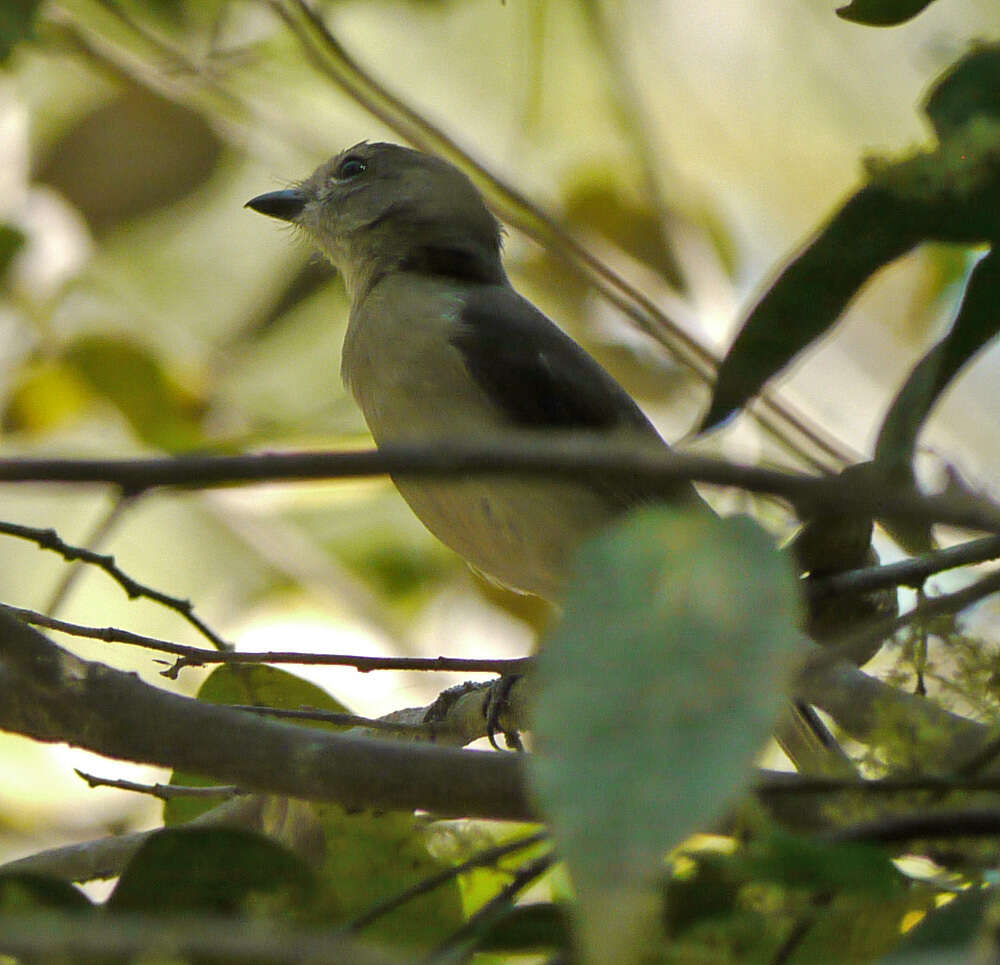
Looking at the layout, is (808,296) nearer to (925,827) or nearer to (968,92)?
(968,92)

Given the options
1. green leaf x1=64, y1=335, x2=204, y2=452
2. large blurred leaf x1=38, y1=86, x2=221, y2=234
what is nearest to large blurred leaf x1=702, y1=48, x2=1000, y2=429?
green leaf x1=64, y1=335, x2=204, y2=452

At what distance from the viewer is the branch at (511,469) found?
0.96 meters

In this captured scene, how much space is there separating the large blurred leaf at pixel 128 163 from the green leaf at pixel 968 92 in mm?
5013

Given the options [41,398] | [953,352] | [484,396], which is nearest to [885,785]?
[953,352]

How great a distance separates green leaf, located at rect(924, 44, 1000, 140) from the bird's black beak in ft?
10.3

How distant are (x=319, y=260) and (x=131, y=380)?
756 millimetres

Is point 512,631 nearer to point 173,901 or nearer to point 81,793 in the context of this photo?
point 81,793

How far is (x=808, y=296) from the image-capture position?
160 centimetres

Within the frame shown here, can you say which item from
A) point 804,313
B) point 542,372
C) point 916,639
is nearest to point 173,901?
point 916,639

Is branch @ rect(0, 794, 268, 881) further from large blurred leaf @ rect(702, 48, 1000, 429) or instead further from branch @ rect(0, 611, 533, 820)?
large blurred leaf @ rect(702, 48, 1000, 429)

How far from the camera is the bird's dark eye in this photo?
4.62 m

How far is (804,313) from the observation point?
1604 millimetres

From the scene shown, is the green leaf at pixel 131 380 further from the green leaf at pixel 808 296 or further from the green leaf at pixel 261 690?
the green leaf at pixel 808 296

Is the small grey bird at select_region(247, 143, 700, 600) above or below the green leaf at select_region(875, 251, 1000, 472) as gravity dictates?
above
